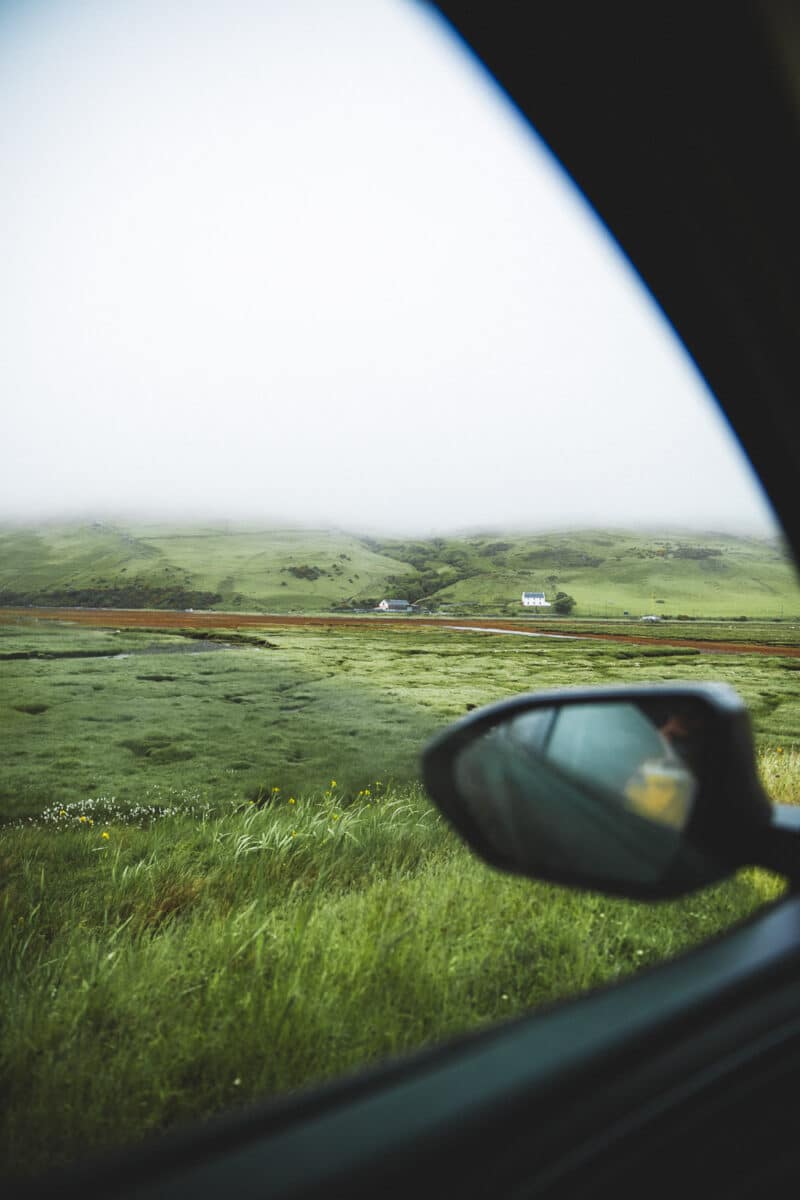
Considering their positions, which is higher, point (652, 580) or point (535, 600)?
point (652, 580)

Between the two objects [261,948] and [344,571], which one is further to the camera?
[344,571]

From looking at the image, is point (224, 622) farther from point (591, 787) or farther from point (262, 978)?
point (591, 787)

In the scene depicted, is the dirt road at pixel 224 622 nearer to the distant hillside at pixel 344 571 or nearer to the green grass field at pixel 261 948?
the distant hillside at pixel 344 571

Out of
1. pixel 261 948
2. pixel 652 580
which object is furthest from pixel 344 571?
pixel 261 948

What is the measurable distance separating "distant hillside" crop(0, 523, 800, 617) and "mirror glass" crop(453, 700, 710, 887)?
50 centimetres

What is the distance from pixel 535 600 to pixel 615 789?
32.3 metres

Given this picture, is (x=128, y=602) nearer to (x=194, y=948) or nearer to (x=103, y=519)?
(x=194, y=948)

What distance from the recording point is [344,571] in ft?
386

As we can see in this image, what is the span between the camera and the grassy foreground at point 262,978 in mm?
1498

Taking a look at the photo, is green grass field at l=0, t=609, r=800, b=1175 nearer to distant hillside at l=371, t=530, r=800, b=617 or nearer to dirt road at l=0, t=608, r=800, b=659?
distant hillside at l=371, t=530, r=800, b=617

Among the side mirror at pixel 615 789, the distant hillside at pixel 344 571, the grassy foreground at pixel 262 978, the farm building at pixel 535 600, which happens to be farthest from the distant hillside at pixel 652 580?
the grassy foreground at pixel 262 978

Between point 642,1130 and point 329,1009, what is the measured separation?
4.50 ft

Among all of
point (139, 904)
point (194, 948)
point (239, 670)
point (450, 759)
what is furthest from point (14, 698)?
point (450, 759)

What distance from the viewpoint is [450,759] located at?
1227 millimetres
